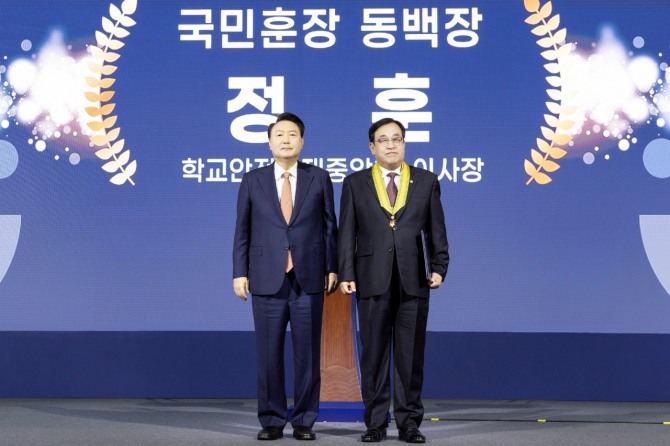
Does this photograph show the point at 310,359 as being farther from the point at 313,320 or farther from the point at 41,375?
the point at 41,375

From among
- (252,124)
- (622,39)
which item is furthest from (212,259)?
(622,39)

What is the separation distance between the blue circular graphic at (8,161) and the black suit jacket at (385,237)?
226 centimetres

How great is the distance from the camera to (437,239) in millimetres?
3816

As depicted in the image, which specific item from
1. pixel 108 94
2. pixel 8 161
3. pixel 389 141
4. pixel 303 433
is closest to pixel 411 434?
pixel 303 433

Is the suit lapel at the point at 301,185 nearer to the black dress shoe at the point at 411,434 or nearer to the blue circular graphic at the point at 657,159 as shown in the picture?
the black dress shoe at the point at 411,434

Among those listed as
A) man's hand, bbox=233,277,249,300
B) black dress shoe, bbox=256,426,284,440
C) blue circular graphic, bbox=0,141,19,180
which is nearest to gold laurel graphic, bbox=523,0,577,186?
man's hand, bbox=233,277,249,300

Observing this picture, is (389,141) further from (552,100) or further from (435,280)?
(552,100)

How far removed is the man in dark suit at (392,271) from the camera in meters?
3.78

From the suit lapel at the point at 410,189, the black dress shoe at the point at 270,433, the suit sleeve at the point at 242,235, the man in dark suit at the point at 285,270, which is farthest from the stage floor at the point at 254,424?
the suit lapel at the point at 410,189

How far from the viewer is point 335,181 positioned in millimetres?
5086

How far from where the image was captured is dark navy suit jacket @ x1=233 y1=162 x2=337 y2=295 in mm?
3826

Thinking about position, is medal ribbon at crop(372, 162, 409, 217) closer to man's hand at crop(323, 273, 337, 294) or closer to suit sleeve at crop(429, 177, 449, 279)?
suit sleeve at crop(429, 177, 449, 279)

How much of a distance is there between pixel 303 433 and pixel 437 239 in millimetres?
967

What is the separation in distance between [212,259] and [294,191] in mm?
1342
